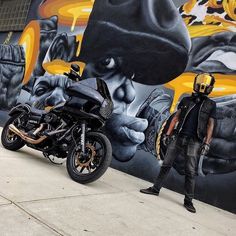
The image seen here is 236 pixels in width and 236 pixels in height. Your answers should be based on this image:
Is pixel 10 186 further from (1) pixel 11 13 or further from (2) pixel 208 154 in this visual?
(1) pixel 11 13

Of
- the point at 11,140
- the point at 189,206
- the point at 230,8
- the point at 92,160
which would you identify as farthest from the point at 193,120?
the point at 11,140

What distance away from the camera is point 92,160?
4.70 m

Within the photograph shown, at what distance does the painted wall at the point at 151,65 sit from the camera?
5375mm

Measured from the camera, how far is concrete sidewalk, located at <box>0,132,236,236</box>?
305cm

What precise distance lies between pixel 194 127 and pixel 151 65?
1933 millimetres

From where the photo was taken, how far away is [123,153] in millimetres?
6410

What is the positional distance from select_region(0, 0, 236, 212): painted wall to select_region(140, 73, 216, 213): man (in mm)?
692

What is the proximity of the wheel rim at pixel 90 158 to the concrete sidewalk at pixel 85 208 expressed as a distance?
228 millimetres

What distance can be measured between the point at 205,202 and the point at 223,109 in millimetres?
1427

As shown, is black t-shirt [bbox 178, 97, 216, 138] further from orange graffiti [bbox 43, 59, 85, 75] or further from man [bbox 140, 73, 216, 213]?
orange graffiti [bbox 43, 59, 85, 75]

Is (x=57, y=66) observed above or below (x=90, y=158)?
above

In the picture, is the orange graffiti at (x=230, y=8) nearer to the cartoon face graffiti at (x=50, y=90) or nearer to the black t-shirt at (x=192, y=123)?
the black t-shirt at (x=192, y=123)

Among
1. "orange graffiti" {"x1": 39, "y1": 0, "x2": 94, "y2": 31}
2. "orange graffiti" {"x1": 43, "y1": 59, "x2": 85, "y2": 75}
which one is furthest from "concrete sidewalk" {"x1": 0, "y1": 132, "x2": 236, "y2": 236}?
"orange graffiti" {"x1": 39, "y1": 0, "x2": 94, "y2": 31}

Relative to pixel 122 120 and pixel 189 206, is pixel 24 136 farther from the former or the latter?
pixel 189 206
